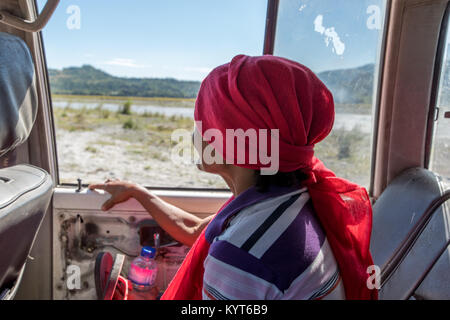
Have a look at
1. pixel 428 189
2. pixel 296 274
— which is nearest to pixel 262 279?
pixel 296 274

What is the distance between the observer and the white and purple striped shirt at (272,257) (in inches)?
31.6

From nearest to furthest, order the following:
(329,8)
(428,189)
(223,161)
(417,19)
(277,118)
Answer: (277,118), (223,161), (428,189), (417,19), (329,8)

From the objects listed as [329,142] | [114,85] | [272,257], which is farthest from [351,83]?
[114,85]

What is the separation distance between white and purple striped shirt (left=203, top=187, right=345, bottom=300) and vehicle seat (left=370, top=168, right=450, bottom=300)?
55cm

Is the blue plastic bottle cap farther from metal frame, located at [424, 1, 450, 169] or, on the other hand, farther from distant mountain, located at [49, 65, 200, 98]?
metal frame, located at [424, 1, 450, 169]

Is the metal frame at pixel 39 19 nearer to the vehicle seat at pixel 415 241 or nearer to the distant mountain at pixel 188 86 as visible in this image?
the distant mountain at pixel 188 86

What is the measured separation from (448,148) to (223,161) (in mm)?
1263

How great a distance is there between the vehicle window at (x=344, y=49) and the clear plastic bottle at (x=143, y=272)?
49.4 inches

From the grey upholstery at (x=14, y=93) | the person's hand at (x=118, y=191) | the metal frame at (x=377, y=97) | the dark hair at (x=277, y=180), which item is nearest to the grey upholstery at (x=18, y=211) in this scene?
the grey upholstery at (x=14, y=93)

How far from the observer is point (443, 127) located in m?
1.81

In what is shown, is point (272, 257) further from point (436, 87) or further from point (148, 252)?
point (436, 87)

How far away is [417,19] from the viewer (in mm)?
1760

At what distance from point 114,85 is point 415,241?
9.79 ft
